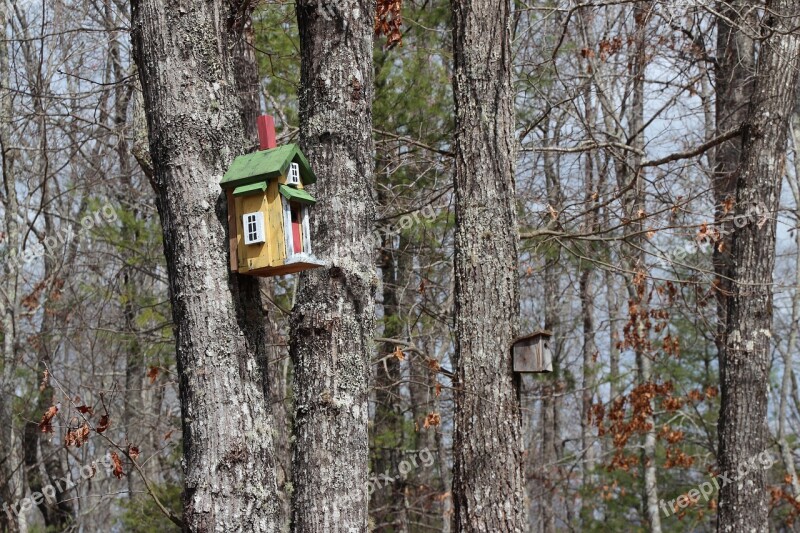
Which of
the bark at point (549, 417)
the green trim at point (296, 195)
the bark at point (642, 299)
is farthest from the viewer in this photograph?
the bark at point (549, 417)

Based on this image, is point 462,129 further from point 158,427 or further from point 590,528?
point 590,528

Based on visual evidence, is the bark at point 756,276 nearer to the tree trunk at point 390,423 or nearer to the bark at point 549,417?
the tree trunk at point 390,423

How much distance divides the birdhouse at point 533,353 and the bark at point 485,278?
10 cm

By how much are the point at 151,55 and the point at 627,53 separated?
26.3 ft

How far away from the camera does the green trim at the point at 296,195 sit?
285 centimetres

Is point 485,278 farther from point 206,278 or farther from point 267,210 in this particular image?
point 206,278

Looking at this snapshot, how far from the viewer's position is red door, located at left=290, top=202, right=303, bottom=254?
288 centimetres

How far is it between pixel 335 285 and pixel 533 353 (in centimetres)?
226

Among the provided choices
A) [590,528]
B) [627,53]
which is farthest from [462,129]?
[590,528]

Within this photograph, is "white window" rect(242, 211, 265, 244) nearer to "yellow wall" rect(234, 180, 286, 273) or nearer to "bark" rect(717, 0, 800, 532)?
"yellow wall" rect(234, 180, 286, 273)

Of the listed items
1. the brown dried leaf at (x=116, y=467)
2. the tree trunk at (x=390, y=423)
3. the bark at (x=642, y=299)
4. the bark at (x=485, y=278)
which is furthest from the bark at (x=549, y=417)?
the brown dried leaf at (x=116, y=467)

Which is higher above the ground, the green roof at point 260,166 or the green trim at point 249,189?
the green roof at point 260,166

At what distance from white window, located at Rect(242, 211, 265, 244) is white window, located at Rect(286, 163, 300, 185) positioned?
0.23 meters

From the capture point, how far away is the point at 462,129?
5547mm
